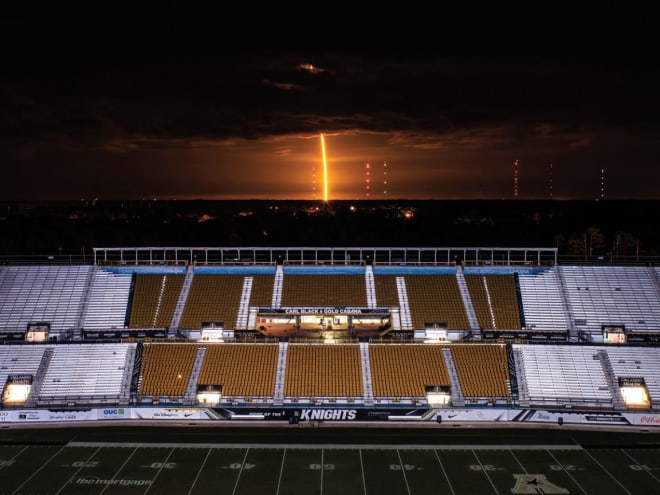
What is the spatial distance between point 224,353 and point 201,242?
5752 cm

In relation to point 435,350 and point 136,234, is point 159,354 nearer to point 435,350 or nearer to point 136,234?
point 435,350

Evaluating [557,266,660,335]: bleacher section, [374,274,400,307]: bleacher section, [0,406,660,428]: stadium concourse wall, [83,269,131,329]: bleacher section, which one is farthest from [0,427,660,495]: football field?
Answer: [374,274,400,307]: bleacher section

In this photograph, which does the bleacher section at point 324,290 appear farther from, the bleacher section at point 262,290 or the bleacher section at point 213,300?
the bleacher section at point 213,300

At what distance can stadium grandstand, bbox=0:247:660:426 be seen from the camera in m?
31.6

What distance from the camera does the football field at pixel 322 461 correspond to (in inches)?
915

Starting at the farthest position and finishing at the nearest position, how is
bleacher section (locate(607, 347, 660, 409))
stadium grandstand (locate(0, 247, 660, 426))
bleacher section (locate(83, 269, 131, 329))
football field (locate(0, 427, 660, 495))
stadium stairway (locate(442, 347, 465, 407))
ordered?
bleacher section (locate(83, 269, 131, 329))
bleacher section (locate(607, 347, 660, 409))
stadium stairway (locate(442, 347, 465, 407))
stadium grandstand (locate(0, 247, 660, 426))
football field (locate(0, 427, 660, 495))

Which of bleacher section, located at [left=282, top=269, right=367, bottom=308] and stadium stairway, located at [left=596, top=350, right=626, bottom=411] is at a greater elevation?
bleacher section, located at [left=282, top=269, right=367, bottom=308]

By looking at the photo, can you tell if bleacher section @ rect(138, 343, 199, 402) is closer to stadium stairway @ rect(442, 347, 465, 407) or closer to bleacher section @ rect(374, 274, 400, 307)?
bleacher section @ rect(374, 274, 400, 307)

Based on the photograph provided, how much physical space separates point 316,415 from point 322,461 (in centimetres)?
498

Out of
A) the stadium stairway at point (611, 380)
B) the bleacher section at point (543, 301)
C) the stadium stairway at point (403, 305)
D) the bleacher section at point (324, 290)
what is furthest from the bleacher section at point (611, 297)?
the bleacher section at point (324, 290)

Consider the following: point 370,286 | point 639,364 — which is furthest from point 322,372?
point 639,364

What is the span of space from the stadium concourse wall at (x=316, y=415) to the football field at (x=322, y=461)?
3.18 ft

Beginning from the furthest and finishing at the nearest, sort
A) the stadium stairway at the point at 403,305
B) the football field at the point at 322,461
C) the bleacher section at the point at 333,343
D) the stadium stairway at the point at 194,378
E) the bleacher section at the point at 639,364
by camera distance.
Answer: the stadium stairway at the point at 403,305 → the bleacher section at the point at 639,364 → the bleacher section at the point at 333,343 → the stadium stairway at the point at 194,378 → the football field at the point at 322,461

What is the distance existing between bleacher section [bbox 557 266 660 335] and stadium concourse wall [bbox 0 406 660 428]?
772 centimetres
